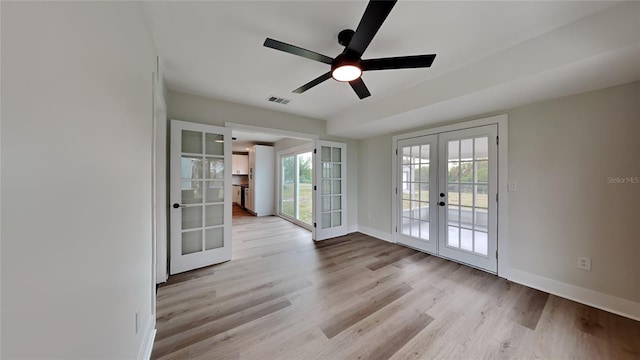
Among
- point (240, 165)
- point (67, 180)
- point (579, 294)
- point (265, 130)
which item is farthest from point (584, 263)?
point (240, 165)

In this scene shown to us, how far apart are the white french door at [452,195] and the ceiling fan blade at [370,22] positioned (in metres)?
2.40

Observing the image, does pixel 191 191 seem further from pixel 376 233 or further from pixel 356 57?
pixel 376 233

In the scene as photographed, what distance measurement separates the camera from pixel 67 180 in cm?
70

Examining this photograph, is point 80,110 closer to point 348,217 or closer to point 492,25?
point 492,25

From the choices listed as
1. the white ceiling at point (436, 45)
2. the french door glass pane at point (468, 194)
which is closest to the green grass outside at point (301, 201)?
the french door glass pane at point (468, 194)

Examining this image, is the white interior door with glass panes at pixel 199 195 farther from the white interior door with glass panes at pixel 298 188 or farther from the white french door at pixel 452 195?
the white french door at pixel 452 195

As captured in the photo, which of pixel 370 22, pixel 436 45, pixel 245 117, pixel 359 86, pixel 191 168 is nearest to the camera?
pixel 370 22

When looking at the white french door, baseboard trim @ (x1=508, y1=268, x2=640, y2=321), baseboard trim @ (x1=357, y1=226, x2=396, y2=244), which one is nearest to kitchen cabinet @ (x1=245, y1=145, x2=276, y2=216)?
baseboard trim @ (x1=357, y1=226, x2=396, y2=244)

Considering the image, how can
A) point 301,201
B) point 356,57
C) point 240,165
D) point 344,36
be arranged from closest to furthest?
1. point 356,57
2. point 344,36
3. point 301,201
4. point 240,165

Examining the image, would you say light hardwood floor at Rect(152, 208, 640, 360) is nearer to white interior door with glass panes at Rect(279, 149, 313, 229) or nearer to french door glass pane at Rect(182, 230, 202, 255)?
french door glass pane at Rect(182, 230, 202, 255)

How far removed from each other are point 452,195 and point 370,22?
9.49ft

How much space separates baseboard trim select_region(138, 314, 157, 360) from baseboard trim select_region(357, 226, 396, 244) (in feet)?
12.0

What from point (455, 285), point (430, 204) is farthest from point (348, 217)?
point (455, 285)

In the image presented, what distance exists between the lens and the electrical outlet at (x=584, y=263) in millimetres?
2229
